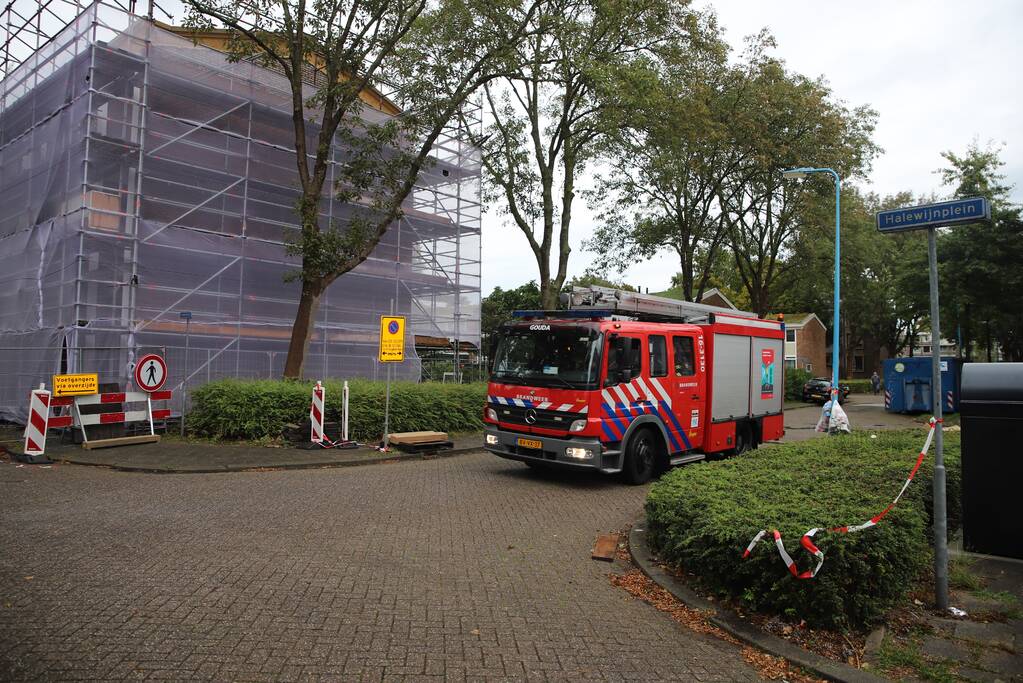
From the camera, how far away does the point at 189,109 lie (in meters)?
17.8

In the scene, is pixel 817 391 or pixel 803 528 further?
pixel 817 391

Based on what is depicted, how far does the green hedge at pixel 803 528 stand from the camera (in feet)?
14.2

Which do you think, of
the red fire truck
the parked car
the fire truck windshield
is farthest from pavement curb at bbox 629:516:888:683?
the parked car

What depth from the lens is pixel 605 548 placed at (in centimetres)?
634

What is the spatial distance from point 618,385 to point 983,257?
912 inches

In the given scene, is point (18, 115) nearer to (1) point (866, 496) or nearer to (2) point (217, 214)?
(2) point (217, 214)

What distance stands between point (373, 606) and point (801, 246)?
92.7ft

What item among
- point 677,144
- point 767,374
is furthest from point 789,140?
point 767,374

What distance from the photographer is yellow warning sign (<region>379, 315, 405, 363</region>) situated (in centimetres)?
1274

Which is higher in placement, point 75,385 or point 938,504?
point 75,385

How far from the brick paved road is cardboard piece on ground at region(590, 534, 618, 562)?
4.7 inches

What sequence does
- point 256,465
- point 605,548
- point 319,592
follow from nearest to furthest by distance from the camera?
point 319,592 < point 605,548 < point 256,465

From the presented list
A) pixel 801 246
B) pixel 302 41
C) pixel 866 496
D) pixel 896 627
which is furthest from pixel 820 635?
pixel 801 246

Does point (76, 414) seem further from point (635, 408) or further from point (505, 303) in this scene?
point (505, 303)
